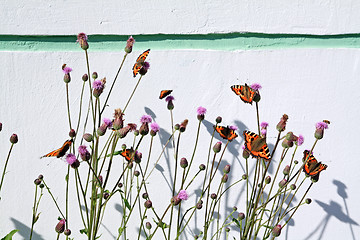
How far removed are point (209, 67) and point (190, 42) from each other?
104mm

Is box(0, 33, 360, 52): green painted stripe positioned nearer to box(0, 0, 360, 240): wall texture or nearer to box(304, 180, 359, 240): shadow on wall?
box(0, 0, 360, 240): wall texture

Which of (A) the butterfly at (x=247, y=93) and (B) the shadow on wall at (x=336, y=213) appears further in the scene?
(B) the shadow on wall at (x=336, y=213)

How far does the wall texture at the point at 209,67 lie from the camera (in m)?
1.28

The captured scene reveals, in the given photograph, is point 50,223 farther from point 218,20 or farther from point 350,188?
point 350,188

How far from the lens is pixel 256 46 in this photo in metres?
1.29

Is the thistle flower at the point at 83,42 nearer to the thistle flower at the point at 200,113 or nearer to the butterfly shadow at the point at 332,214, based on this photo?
the thistle flower at the point at 200,113

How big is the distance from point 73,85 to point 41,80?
11cm

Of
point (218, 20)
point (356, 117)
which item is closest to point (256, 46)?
point (218, 20)

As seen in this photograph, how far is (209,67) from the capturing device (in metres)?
1.30

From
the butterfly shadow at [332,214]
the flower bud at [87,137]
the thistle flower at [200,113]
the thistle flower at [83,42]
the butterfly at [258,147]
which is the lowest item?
the butterfly shadow at [332,214]

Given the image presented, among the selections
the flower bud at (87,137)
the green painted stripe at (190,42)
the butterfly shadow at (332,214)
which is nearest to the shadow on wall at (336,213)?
the butterfly shadow at (332,214)

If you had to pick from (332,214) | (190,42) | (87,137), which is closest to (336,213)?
(332,214)

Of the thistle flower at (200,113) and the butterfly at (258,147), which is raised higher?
the thistle flower at (200,113)

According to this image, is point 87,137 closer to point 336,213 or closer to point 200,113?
point 200,113
